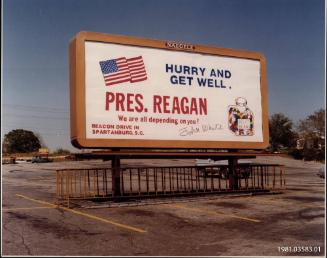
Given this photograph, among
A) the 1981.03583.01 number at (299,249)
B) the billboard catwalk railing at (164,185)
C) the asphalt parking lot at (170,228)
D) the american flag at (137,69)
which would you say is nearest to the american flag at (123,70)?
the american flag at (137,69)

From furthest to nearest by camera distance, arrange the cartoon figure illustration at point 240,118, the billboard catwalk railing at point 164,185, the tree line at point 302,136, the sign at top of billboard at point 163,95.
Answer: the tree line at point 302,136
the cartoon figure illustration at point 240,118
the billboard catwalk railing at point 164,185
the sign at top of billboard at point 163,95

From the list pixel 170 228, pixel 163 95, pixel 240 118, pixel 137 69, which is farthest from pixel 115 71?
pixel 170 228

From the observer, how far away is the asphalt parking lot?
754 centimetres

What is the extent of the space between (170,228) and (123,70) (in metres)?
6.35

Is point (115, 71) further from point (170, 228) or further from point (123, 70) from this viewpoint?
point (170, 228)

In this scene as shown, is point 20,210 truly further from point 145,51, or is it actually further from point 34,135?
point 34,135

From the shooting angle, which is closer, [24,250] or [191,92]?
[24,250]

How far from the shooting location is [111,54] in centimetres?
1389

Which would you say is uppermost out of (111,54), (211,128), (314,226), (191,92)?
(111,54)

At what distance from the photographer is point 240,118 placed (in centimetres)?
1652

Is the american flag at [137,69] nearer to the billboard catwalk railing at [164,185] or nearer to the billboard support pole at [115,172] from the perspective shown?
the billboard support pole at [115,172]

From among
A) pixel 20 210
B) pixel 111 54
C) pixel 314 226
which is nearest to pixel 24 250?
pixel 20 210

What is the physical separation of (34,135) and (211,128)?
124499 millimetres

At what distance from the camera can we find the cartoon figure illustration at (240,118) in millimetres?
16328
